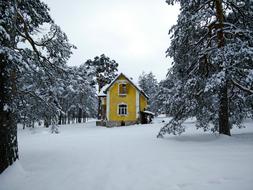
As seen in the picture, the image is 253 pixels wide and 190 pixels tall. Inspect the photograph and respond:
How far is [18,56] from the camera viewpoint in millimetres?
5664

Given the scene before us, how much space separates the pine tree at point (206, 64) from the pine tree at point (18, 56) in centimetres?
630

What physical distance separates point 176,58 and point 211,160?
7.62 m

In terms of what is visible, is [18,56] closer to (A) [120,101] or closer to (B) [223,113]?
(B) [223,113]


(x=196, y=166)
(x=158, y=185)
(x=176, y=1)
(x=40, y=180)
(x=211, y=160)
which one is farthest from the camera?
(x=176, y=1)

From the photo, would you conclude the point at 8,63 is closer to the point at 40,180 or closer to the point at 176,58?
the point at 40,180

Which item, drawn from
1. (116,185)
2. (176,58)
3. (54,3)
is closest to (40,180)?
(116,185)

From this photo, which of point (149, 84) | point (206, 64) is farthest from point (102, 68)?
point (206, 64)

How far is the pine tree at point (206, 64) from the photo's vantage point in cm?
1103

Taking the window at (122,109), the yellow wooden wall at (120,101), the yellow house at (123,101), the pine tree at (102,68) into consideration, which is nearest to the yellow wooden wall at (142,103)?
the yellow house at (123,101)

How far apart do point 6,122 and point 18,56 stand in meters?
2.05

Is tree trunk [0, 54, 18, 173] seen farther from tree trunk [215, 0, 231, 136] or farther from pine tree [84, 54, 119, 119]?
pine tree [84, 54, 119, 119]

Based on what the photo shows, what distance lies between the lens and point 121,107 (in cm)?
3322

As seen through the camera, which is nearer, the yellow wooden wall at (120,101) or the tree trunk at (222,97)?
the tree trunk at (222,97)

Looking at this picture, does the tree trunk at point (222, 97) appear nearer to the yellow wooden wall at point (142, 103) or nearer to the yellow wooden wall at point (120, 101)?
the yellow wooden wall at point (120, 101)
